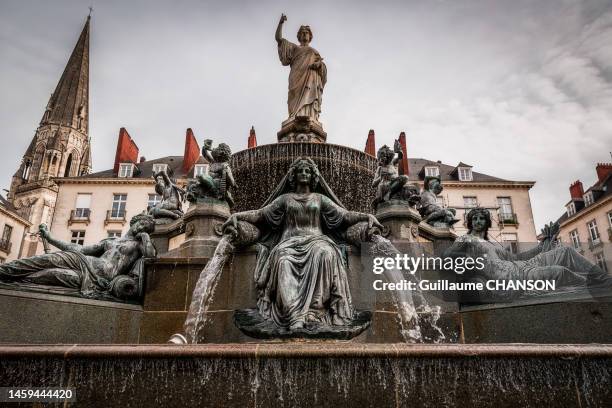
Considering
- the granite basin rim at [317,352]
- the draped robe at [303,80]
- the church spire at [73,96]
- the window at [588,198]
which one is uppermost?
the church spire at [73,96]

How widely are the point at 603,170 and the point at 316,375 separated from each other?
5037 cm

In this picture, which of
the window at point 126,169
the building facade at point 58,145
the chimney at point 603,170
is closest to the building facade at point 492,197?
the chimney at point 603,170

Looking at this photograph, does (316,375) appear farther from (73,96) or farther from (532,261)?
(73,96)

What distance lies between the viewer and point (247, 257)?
674cm

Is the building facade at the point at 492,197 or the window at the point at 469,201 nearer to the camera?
the building facade at the point at 492,197

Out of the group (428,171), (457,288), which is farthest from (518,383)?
(428,171)

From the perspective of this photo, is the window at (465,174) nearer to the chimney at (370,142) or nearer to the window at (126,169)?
the chimney at (370,142)

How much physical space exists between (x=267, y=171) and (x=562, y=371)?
7906 mm

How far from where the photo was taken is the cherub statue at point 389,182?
8648 mm

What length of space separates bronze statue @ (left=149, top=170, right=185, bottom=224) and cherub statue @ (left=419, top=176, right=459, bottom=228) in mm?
5756

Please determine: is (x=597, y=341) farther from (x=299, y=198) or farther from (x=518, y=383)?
(x=299, y=198)

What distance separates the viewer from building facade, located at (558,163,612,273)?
40.4 meters

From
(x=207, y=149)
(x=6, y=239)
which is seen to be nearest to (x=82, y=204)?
(x=6, y=239)

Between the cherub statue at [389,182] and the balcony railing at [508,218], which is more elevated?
the balcony railing at [508,218]
